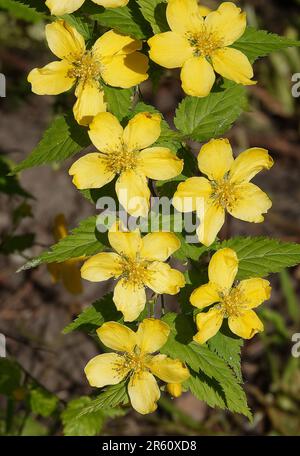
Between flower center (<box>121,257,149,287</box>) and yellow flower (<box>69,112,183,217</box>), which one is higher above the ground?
yellow flower (<box>69,112,183,217</box>)

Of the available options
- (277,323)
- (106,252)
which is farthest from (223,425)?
(106,252)

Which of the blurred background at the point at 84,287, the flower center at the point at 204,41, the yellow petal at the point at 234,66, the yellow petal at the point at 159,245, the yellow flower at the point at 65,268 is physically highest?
the flower center at the point at 204,41

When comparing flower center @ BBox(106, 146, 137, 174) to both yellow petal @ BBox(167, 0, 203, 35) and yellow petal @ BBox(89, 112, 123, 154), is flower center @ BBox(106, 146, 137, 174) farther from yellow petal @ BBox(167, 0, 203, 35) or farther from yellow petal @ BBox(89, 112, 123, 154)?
yellow petal @ BBox(167, 0, 203, 35)

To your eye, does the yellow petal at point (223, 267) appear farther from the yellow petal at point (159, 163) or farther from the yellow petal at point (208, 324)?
the yellow petal at point (159, 163)

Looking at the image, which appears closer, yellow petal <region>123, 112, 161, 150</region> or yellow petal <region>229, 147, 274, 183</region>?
yellow petal <region>123, 112, 161, 150</region>

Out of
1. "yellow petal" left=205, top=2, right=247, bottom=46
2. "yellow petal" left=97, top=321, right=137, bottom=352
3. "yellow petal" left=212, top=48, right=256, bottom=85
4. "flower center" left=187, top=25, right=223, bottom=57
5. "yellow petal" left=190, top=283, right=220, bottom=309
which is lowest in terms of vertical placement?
"yellow petal" left=97, top=321, right=137, bottom=352

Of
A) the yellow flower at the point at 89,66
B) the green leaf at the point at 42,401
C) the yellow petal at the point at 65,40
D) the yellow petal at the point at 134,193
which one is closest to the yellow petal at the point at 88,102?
the yellow flower at the point at 89,66

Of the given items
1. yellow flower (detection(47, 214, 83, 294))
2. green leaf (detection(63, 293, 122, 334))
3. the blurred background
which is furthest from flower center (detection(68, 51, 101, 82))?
the blurred background
